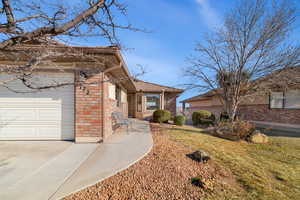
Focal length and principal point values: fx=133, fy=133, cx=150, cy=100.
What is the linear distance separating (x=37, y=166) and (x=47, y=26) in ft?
10.9

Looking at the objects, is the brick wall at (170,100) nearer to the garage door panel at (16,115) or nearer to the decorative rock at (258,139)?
the decorative rock at (258,139)

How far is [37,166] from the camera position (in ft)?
10.8

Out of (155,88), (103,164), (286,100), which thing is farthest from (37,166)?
(286,100)

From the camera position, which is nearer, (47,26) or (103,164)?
(47,26)

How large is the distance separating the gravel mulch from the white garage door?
11.2 feet

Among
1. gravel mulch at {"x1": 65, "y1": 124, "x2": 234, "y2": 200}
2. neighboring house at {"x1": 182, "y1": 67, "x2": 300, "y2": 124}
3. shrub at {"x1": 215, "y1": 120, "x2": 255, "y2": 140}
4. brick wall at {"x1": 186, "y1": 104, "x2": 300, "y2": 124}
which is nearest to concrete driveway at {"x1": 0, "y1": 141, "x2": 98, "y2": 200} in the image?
gravel mulch at {"x1": 65, "y1": 124, "x2": 234, "y2": 200}

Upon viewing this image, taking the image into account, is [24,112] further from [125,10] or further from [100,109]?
[125,10]

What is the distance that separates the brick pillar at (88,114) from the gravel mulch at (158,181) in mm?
2366

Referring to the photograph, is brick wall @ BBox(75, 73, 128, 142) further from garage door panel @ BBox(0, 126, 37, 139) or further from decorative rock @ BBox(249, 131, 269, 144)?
decorative rock @ BBox(249, 131, 269, 144)

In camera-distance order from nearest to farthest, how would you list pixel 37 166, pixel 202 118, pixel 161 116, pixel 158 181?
1. pixel 158 181
2. pixel 37 166
3. pixel 161 116
4. pixel 202 118

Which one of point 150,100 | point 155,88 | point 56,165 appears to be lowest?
point 56,165

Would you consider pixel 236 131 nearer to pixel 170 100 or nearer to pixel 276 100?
pixel 276 100

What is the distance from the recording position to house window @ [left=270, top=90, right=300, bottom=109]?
31.4ft

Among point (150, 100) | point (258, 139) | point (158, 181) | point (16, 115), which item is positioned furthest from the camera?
point (150, 100)
